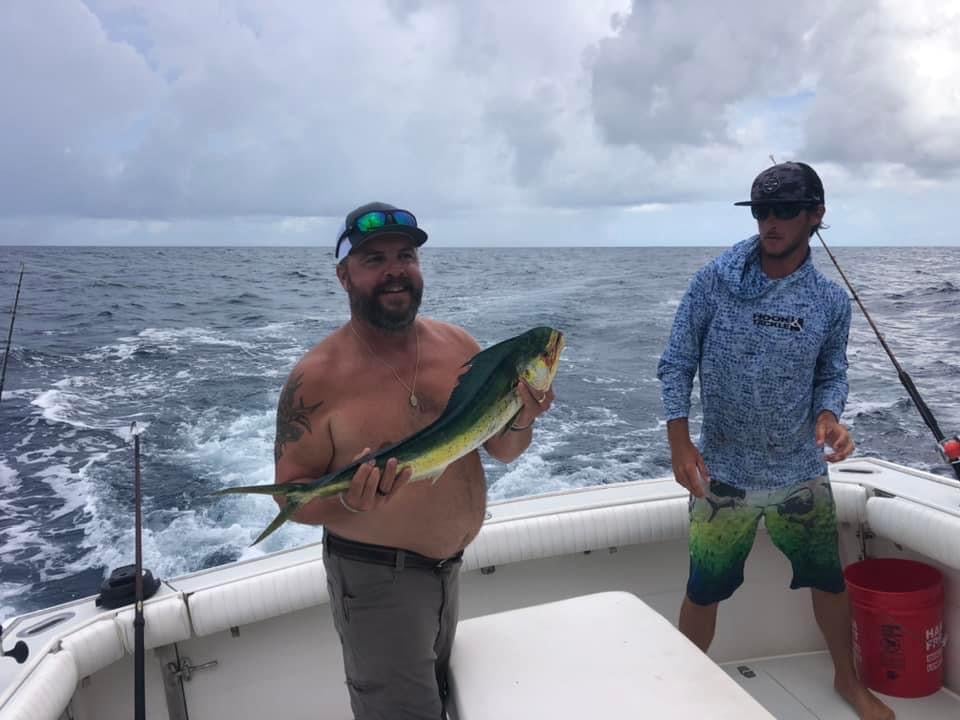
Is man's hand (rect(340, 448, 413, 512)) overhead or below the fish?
below

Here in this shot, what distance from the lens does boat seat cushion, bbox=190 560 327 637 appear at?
263cm

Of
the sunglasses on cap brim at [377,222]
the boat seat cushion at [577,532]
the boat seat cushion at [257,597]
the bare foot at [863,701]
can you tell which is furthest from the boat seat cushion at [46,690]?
the bare foot at [863,701]

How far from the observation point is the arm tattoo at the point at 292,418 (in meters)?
1.94

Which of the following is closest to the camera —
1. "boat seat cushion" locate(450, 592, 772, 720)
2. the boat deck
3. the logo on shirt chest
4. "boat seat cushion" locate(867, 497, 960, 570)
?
"boat seat cushion" locate(450, 592, 772, 720)

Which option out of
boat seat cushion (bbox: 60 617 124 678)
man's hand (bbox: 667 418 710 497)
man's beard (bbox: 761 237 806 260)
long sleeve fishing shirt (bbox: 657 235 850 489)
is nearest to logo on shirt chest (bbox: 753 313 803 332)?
long sleeve fishing shirt (bbox: 657 235 850 489)

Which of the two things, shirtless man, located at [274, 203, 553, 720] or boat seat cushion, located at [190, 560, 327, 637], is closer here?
shirtless man, located at [274, 203, 553, 720]

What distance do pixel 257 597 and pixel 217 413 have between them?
22.7 ft

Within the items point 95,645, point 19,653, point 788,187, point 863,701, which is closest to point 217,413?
point 95,645

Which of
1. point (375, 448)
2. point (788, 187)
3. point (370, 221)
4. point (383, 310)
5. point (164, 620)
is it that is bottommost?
point (164, 620)

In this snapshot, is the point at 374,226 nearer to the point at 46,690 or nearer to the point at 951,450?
the point at 46,690

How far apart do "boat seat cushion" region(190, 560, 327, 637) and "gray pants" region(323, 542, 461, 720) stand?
714 millimetres

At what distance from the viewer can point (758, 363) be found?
2.51m

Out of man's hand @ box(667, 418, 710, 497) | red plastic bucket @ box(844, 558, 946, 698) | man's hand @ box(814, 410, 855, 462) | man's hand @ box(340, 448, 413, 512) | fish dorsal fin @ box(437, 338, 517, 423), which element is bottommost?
red plastic bucket @ box(844, 558, 946, 698)

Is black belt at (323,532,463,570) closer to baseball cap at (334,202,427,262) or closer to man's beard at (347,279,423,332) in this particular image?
man's beard at (347,279,423,332)
